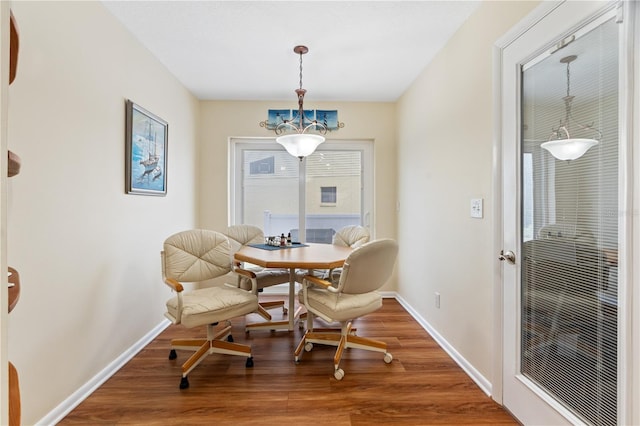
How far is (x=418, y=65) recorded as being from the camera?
2.87 m

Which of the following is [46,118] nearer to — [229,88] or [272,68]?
[272,68]

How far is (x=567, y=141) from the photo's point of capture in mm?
1366

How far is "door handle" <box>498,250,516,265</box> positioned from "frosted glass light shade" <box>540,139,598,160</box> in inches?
23.0

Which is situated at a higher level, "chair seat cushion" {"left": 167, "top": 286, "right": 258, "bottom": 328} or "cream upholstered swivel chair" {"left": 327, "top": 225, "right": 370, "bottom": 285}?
"cream upholstered swivel chair" {"left": 327, "top": 225, "right": 370, "bottom": 285}

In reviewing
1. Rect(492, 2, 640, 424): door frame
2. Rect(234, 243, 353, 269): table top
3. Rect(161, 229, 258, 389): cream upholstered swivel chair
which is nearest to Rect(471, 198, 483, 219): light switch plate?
Rect(492, 2, 640, 424): door frame

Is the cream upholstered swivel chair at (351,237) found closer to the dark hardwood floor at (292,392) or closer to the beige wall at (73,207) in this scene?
the dark hardwood floor at (292,392)

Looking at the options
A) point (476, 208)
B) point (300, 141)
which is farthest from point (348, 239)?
point (476, 208)

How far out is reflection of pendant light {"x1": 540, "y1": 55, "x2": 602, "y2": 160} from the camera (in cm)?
128

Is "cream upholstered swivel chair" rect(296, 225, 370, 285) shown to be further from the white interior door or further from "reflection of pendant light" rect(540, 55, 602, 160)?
"reflection of pendant light" rect(540, 55, 602, 160)

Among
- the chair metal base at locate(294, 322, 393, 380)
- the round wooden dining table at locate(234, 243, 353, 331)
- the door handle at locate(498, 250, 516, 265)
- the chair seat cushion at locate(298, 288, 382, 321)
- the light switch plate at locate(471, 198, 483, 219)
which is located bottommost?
the chair metal base at locate(294, 322, 393, 380)

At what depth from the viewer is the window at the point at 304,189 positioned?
4.04 metres

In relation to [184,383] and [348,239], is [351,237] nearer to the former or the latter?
[348,239]

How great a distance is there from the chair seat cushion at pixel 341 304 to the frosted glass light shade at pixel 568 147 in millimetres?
1458

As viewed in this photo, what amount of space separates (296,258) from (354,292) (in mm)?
541
